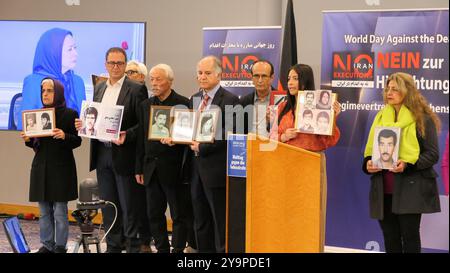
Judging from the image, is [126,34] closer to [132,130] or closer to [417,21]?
[132,130]

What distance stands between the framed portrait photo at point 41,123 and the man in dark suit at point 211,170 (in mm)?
1194

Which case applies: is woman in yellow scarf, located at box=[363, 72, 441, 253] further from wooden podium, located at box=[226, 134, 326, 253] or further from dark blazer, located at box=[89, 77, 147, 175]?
dark blazer, located at box=[89, 77, 147, 175]

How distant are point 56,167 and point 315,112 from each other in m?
2.23

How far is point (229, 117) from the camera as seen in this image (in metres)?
5.39

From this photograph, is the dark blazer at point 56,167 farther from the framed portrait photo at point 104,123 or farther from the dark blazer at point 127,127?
the dark blazer at point 127,127

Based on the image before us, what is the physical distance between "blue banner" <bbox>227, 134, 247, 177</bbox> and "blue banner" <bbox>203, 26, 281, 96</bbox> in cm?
195

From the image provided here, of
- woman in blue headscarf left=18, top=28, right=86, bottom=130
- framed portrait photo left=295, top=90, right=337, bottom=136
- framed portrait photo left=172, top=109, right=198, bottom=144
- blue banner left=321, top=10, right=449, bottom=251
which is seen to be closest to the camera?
framed portrait photo left=295, top=90, right=337, bottom=136

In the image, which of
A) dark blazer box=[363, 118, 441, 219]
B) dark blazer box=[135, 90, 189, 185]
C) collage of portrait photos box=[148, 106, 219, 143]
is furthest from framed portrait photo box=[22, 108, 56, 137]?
dark blazer box=[363, 118, 441, 219]

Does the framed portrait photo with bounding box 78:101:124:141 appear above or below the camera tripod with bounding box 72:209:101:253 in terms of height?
above

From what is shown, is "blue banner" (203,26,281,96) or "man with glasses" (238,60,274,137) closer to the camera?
"man with glasses" (238,60,274,137)

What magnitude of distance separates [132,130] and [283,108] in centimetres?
137

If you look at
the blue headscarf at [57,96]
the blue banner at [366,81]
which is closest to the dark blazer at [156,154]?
the blue headscarf at [57,96]

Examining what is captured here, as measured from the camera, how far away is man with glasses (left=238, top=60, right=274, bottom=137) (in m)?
5.41

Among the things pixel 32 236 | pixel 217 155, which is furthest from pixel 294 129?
pixel 32 236
